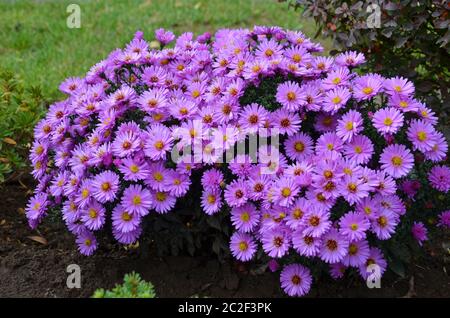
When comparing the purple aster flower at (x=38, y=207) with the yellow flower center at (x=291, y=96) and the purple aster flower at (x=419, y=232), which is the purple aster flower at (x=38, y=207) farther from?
the purple aster flower at (x=419, y=232)

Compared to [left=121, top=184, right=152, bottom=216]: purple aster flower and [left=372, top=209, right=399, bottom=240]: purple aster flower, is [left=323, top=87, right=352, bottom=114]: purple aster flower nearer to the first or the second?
[left=372, top=209, right=399, bottom=240]: purple aster flower

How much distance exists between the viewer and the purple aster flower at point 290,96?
2.93 meters

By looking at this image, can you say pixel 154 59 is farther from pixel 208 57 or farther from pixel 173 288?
pixel 173 288

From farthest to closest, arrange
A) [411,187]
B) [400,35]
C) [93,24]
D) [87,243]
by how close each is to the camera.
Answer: [93,24]
[400,35]
[87,243]
[411,187]

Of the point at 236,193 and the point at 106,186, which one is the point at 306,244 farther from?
the point at 106,186

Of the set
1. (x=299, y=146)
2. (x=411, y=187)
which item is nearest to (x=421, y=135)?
(x=411, y=187)

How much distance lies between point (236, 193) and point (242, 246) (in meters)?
0.22

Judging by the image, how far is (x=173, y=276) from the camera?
3.13m

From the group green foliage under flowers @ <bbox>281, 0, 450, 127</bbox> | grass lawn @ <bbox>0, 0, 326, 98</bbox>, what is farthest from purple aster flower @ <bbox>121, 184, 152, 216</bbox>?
grass lawn @ <bbox>0, 0, 326, 98</bbox>

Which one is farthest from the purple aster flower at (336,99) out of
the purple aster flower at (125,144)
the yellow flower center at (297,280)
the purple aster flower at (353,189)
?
the purple aster flower at (125,144)

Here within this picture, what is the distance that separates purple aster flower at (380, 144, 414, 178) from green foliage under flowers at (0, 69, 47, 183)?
74.9 inches

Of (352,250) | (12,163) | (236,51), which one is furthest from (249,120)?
(12,163)

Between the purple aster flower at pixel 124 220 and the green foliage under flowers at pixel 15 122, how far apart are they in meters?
0.95

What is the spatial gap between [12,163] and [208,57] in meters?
1.21
